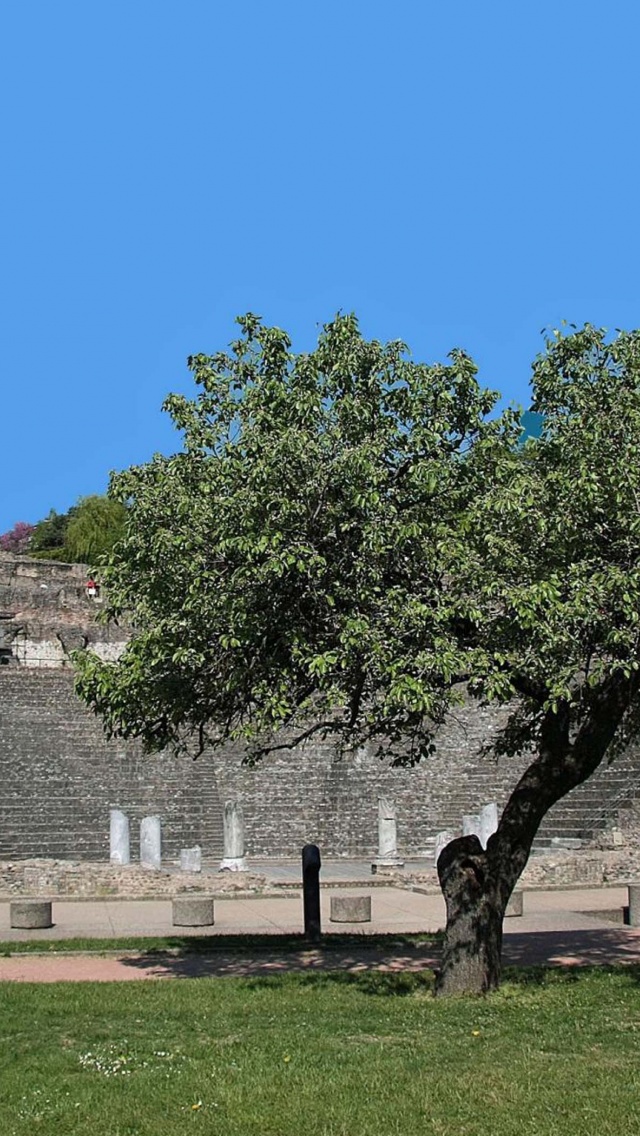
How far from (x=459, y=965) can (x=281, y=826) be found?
1758 centimetres

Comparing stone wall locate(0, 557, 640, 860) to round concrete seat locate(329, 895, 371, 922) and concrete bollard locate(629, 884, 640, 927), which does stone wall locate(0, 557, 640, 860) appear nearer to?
round concrete seat locate(329, 895, 371, 922)

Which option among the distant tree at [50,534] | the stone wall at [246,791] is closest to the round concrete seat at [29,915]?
the stone wall at [246,791]

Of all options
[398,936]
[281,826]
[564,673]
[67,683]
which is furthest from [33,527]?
[564,673]

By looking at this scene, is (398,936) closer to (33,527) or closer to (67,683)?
(67,683)

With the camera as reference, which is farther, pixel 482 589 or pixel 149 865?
pixel 149 865

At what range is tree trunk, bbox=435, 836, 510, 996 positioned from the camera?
11.1m

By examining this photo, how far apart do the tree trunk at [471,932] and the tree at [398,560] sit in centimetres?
2

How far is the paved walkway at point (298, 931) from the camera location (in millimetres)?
13625

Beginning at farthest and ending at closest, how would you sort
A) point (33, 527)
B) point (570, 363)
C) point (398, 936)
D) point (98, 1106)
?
point (33, 527), point (398, 936), point (570, 363), point (98, 1106)

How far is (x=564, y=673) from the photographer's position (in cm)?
1046

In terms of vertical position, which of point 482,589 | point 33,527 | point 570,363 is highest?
point 33,527

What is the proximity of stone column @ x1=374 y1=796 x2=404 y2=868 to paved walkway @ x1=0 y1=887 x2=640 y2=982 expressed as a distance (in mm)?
2257

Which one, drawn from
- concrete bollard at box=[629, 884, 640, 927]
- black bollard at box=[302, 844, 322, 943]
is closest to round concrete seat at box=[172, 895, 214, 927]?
black bollard at box=[302, 844, 322, 943]

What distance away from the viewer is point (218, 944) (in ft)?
50.3
